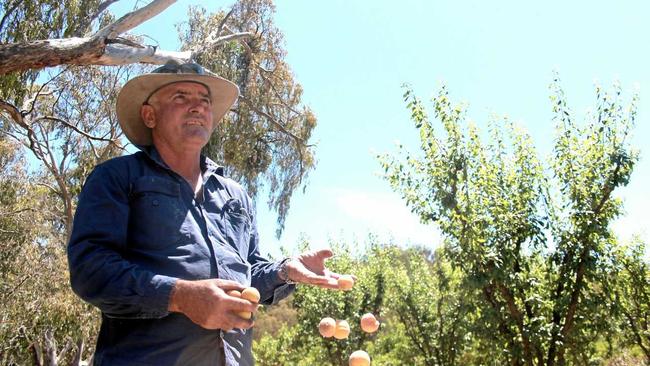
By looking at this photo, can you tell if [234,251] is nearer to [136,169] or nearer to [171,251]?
[171,251]

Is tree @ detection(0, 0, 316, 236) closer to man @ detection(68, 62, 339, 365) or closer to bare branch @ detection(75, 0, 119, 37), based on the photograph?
bare branch @ detection(75, 0, 119, 37)

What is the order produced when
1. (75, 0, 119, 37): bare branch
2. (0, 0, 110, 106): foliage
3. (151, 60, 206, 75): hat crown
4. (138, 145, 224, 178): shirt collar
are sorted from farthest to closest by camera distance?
(75, 0, 119, 37): bare branch, (0, 0, 110, 106): foliage, (151, 60, 206, 75): hat crown, (138, 145, 224, 178): shirt collar

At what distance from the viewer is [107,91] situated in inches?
484

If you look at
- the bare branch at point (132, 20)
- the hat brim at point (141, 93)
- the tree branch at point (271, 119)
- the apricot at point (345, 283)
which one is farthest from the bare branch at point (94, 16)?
the apricot at point (345, 283)

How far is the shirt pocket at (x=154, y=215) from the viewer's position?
1681mm

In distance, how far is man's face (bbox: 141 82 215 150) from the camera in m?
1.92

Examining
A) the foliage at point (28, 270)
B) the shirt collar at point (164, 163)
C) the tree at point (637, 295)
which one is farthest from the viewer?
the foliage at point (28, 270)

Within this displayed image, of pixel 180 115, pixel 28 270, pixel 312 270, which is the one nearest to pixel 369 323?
pixel 312 270

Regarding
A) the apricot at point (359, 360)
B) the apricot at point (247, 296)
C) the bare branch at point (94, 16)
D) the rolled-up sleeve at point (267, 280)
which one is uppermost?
the bare branch at point (94, 16)

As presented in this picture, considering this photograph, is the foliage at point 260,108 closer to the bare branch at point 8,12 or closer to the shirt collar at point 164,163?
the bare branch at point 8,12

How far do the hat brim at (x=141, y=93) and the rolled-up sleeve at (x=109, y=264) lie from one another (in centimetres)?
42

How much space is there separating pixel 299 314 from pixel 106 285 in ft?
52.4

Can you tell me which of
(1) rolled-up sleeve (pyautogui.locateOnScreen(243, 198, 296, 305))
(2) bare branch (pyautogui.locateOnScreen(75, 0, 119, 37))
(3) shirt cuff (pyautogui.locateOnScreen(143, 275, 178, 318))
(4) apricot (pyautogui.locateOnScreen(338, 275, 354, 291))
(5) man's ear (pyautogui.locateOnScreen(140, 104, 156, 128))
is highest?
(2) bare branch (pyautogui.locateOnScreen(75, 0, 119, 37))

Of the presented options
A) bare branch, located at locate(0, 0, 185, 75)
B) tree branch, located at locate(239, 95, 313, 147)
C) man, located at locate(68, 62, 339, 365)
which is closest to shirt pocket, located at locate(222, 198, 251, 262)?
man, located at locate(68, 62, 339, 365)
